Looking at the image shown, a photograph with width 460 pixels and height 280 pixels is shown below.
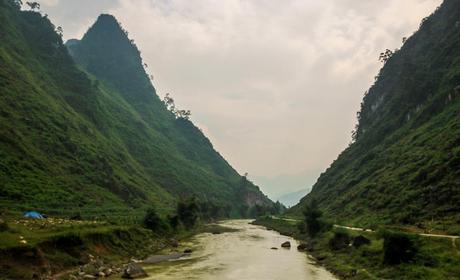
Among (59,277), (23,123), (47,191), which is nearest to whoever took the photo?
(59,277)

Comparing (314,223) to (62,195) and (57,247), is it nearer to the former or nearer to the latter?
(57,247)

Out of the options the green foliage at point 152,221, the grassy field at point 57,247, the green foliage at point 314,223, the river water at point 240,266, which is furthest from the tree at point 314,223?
→ the grassy field at point 57,247

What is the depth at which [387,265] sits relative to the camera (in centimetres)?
5472

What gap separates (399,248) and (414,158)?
62.7 metres

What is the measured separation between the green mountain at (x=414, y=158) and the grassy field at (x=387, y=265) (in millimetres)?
9050

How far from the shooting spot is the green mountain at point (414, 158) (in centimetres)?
7957

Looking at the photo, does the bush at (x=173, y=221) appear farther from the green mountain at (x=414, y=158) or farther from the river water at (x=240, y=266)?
the green mountain at (x=414, y=158)

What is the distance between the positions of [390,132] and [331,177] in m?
35.1

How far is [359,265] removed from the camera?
61156 mm

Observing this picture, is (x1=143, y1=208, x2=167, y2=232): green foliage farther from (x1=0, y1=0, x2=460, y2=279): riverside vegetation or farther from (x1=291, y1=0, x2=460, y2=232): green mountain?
(x1=291, y1=0, x2=460, y2=232): green mountain

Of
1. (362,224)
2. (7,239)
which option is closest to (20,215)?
(7,239)

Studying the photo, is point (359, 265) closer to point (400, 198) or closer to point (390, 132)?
point (400, 198)

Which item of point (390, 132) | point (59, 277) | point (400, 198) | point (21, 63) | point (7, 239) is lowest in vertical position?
point (59, 277)

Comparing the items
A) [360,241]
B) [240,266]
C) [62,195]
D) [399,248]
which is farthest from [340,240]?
[62,195]
